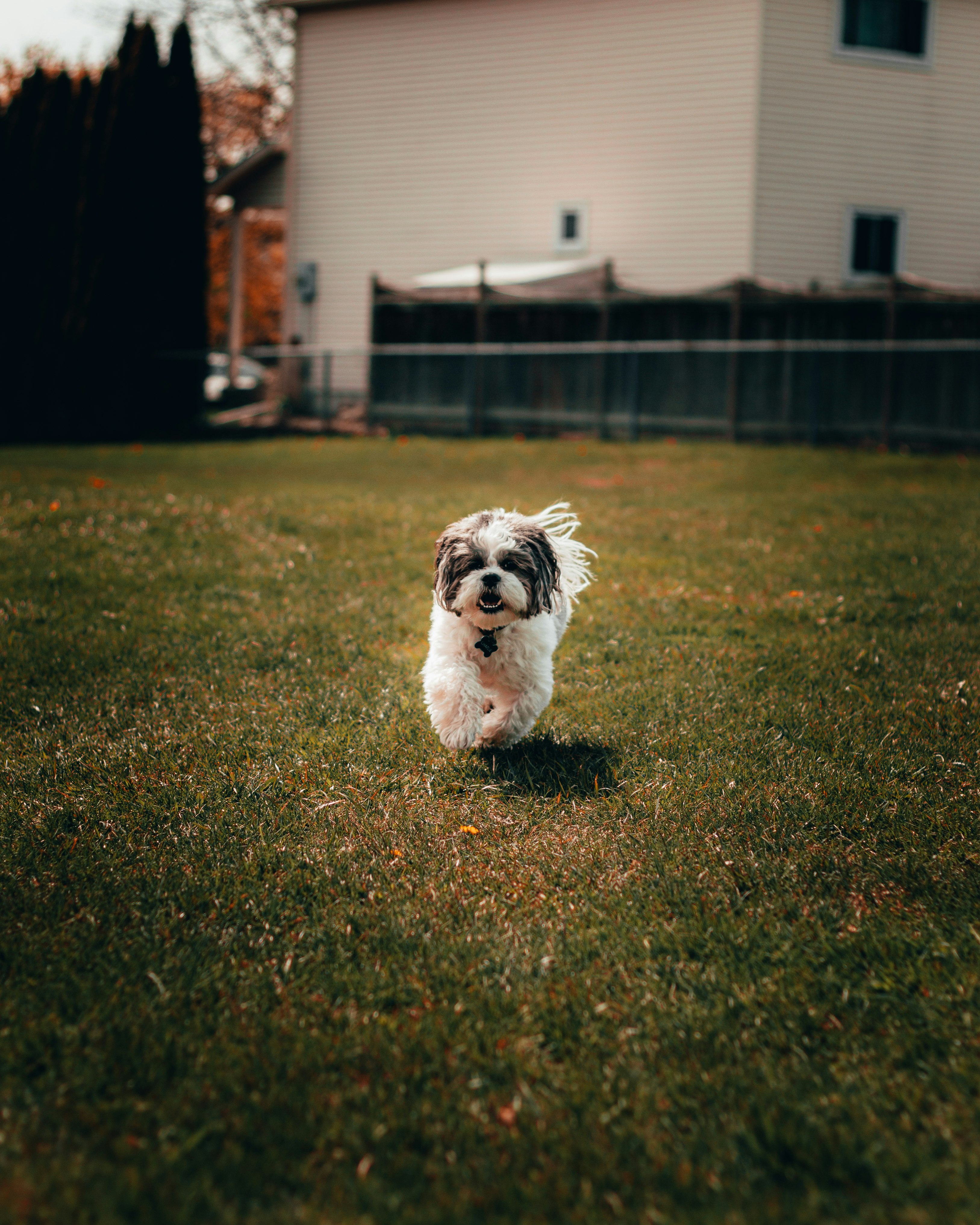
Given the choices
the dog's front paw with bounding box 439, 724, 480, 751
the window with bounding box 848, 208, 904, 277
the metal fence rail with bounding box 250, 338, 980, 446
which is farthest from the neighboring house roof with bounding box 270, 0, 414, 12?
the dog's front paw with bounding box 439, 724, 480, 751

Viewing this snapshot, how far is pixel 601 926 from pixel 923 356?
16.7 m

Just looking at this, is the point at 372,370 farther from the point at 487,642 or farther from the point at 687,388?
the point at 487,642

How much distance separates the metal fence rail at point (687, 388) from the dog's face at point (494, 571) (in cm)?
1301

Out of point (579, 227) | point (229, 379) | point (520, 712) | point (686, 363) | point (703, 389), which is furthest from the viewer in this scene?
point (229, 379)

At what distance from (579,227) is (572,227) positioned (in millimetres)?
179

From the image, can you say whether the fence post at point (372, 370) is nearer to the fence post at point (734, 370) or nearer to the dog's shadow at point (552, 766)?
the fence post at point (734, 370)

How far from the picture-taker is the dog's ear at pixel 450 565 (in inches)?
176

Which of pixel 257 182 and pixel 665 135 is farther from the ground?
pixel 257 182

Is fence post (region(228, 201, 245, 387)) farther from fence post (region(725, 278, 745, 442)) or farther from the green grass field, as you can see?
the green grass field

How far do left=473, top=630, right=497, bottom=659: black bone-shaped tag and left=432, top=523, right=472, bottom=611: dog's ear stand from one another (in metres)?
0.18

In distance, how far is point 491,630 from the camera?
4.64m

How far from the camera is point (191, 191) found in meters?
22.2

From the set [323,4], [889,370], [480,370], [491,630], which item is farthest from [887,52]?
[491,630]

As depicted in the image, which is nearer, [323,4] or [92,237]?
[92,237]
